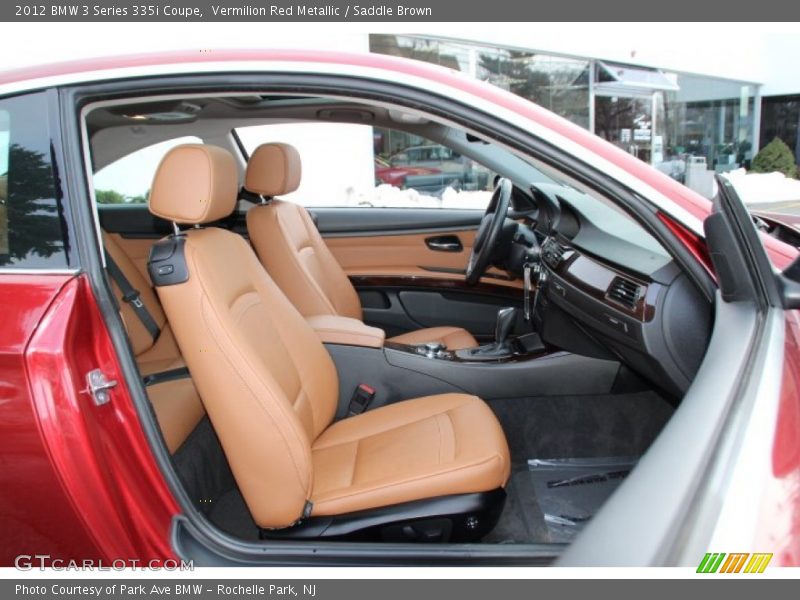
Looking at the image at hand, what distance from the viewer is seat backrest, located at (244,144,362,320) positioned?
8.71 feet

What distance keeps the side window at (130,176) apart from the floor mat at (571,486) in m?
2.49

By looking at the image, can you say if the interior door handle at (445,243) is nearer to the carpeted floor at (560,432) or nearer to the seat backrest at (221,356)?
the carpeted floor at (560,432)

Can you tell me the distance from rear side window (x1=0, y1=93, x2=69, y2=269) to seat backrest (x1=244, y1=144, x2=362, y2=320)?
1.24 metres

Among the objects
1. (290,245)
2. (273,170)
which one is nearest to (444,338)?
(290,245)

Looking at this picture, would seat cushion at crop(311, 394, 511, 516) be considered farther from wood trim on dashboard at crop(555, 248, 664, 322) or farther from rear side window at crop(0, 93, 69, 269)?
rear side window at crop(0, 93, 69, 269)

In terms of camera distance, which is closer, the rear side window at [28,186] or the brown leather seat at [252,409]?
the rear side window at [28,186]

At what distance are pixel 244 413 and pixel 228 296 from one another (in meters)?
0.33

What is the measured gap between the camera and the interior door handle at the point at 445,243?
3.93 metres

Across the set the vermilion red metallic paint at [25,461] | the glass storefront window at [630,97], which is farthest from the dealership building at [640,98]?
the vermilion red metallic paint at [25,461]

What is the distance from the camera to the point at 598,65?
11062 millimetres

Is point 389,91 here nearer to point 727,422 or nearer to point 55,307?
point 55,307

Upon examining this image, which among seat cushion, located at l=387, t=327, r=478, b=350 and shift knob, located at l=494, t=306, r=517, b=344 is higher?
shift knob, located at l=494, t=306, r=517, b=344

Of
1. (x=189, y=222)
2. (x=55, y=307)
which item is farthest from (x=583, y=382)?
(x=55, y=307)

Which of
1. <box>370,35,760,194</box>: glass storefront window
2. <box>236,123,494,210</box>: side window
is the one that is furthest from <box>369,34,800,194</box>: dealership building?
<box>236,123,494,210</box>: side window
